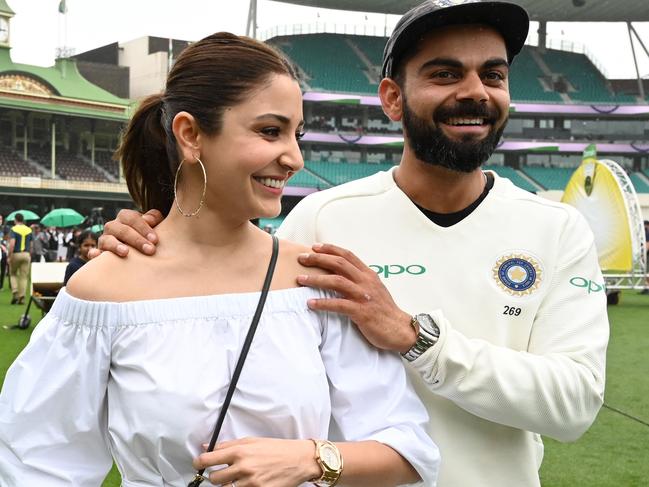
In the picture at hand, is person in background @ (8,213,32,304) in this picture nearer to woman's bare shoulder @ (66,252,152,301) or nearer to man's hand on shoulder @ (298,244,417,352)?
woman's bare shoulder @ (66,252,152,301)

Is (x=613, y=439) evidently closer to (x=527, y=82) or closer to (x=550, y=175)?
(x=550, y=175)

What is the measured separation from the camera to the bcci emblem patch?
81.0 inches

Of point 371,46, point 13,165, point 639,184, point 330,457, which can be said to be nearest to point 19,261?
point 330,457

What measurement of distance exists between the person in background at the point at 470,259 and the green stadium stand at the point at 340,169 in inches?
1636

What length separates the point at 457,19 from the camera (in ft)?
6.67

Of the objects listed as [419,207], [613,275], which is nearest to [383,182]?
[419,207]

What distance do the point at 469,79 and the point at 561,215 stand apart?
450 millimetres

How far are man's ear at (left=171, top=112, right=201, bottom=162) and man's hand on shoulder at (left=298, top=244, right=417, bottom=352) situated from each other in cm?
35

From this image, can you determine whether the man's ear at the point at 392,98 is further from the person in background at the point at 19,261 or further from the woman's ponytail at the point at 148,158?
the person in background at the point at 19,261

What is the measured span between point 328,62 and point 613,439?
1806 inches

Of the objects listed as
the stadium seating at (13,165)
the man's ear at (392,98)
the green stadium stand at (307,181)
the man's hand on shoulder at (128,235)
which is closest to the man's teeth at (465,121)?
the man's ear at (392,98)

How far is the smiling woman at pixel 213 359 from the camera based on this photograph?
163 centimetres

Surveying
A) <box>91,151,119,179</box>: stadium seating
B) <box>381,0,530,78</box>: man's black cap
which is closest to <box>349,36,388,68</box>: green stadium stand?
<box>91,151,119,179</box>: stadium seating

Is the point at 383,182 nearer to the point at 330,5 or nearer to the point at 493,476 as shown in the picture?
the point at 493,476
